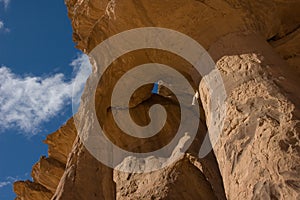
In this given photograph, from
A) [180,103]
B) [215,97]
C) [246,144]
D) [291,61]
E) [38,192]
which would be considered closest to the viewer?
[246,144]

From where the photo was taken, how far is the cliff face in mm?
3266

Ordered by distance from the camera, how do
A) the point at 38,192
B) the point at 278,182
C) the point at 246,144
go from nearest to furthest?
the point at 278,182
the point at 246,144
the point at 38,192

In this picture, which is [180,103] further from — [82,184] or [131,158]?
[82,184]

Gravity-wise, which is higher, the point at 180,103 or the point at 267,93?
the point at 180,103

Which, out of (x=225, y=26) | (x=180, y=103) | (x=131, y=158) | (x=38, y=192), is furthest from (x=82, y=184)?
(x=38, y=192)

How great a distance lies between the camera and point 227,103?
3.98 meters

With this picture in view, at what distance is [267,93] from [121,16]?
2.34m

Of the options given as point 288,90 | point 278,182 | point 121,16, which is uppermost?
point 121,16

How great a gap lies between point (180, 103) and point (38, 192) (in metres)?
4.13

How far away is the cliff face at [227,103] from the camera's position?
10.7ft

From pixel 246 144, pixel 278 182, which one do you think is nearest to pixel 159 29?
pixel 246 144

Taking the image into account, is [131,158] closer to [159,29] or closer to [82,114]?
[82,114]

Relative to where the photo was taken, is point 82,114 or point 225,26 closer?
point 225,26

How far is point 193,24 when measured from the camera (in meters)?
5.09
